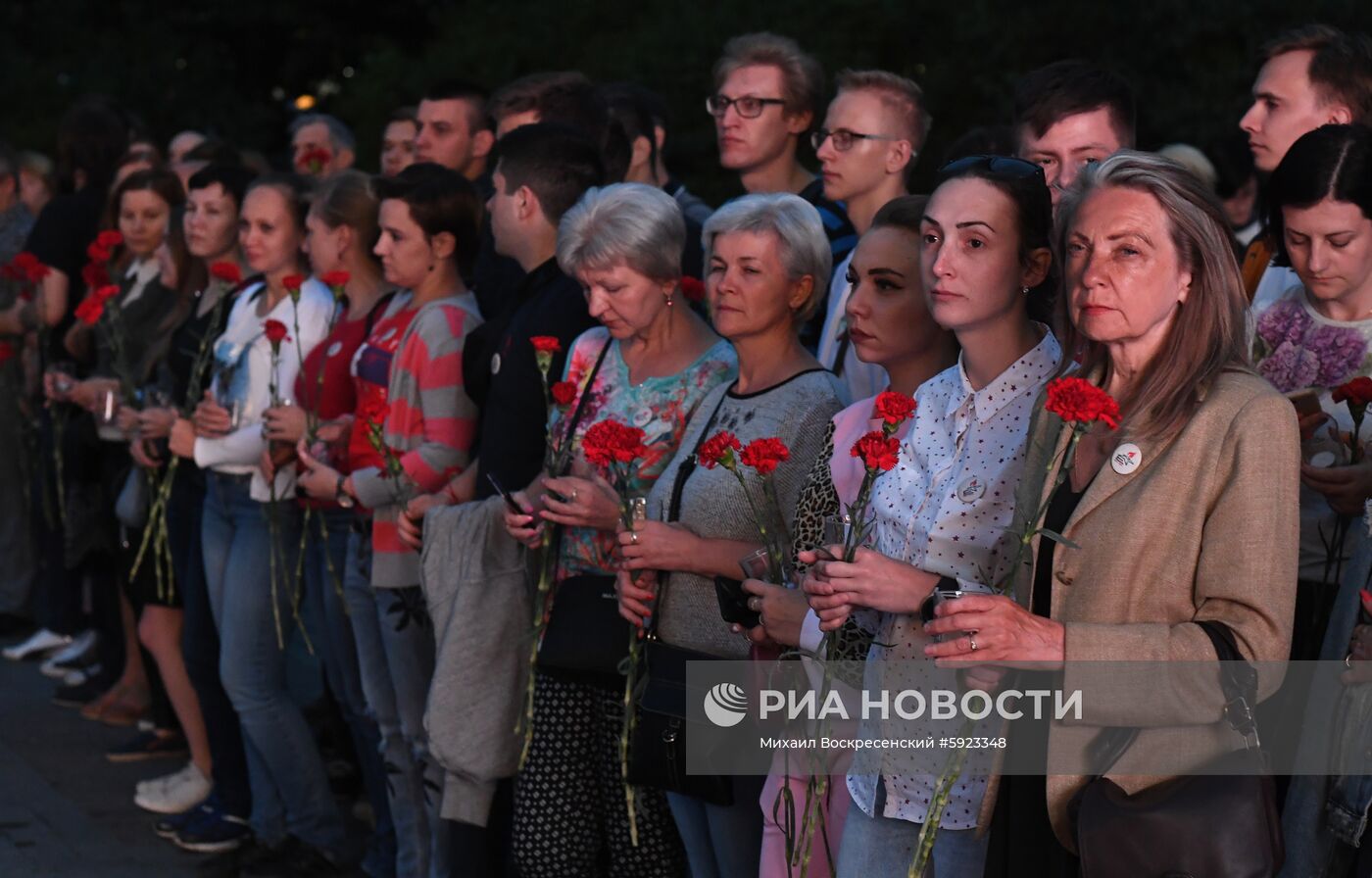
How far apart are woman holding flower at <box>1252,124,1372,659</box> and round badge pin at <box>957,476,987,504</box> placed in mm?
714

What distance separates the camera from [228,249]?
21.5 feet

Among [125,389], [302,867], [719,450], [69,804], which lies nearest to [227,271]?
[125,389]

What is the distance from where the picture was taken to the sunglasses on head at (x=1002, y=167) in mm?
3293

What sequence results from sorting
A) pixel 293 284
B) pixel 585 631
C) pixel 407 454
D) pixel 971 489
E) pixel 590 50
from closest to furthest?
pixel 971 489, pixel 585 631, pixel 407 454, pixel 293 284, pixel 590 50

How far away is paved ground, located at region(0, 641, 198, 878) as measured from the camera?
5.89 meters

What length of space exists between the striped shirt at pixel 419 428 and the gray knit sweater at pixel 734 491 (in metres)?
1.14

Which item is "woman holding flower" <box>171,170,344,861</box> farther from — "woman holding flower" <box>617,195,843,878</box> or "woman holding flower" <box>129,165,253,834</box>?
"woman holding flower" <box>617,195,843,878</box>

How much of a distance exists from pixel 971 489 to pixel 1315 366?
91 centimetres

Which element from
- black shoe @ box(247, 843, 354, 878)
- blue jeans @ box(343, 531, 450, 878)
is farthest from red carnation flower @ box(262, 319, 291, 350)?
black shoe @ box(247, 843, 354, 878)

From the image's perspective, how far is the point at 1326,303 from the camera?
12.0 ft

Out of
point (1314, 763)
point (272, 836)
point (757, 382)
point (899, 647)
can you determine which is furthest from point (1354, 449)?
point (272, 836)

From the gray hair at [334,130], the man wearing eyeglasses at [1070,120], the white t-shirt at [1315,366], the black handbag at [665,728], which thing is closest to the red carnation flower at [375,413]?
the black handbag at [665,728]

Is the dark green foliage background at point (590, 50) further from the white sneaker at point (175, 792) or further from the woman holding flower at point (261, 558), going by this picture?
the white sneaker at point (175, 792)

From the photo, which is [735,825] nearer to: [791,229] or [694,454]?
[694,454]
